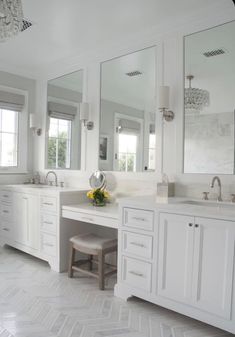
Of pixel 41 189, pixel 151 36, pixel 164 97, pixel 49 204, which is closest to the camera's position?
pixel 164 97

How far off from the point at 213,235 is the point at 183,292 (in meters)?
0.49

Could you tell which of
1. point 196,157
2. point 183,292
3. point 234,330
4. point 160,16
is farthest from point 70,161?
point 234,330

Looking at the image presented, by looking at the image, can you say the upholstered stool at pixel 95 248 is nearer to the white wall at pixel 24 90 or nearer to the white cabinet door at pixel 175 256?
the white cabinet door at pixel 175 256

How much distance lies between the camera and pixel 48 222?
3.20m

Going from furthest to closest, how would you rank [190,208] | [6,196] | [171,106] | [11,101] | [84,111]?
[11,101]
[6,196]
[84,111]
[171,106]
[190,208]

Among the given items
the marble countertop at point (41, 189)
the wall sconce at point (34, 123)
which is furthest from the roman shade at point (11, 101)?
the marble countertop at point (41, 189)

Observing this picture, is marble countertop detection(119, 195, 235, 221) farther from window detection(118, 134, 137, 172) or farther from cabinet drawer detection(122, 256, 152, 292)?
window detection(118, 134, 137, 172)

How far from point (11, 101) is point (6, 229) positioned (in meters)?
1.76

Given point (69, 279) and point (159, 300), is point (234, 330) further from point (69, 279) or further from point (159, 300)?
point (69, 279)

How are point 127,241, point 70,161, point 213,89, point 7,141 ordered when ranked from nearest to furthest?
point 127,241
point 213,89
point 70,161
point 7,141

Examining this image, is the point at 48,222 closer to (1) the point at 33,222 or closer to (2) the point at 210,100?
(1) the point at 33,222

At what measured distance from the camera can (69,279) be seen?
289cm

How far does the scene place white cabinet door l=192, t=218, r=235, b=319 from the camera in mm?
1868

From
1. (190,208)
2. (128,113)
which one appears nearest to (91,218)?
(190,208)
